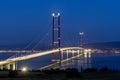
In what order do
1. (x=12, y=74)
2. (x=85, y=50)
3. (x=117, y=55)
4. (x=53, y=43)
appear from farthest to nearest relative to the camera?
(x=117, y=55), (x=85, y=50), (x=53, y=43), (x=12, y=74)

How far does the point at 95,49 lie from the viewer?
72688 millimetres

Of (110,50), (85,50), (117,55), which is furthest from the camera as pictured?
(117,55)

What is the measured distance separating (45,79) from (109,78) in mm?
2012

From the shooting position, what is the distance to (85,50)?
7231 cm

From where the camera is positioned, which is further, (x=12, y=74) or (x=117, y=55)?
(x=117, y=55)

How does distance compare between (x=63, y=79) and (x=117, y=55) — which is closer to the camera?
(x=63, y=79)

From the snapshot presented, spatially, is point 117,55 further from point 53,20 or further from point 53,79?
point 53,79

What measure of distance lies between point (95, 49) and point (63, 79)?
59.7 m

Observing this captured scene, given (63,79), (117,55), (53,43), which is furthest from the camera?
(117,55)

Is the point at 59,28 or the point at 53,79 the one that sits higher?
the point at 59,28

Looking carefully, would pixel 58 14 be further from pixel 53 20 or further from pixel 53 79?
pixel 53 79

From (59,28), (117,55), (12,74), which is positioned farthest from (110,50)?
(12,74)

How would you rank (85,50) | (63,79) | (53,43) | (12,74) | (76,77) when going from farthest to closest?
(85,50) < (53,43) < (12,74) < (76,77) < (63,79)

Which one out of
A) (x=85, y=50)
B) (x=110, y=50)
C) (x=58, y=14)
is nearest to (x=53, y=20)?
(x=58, y=14)
